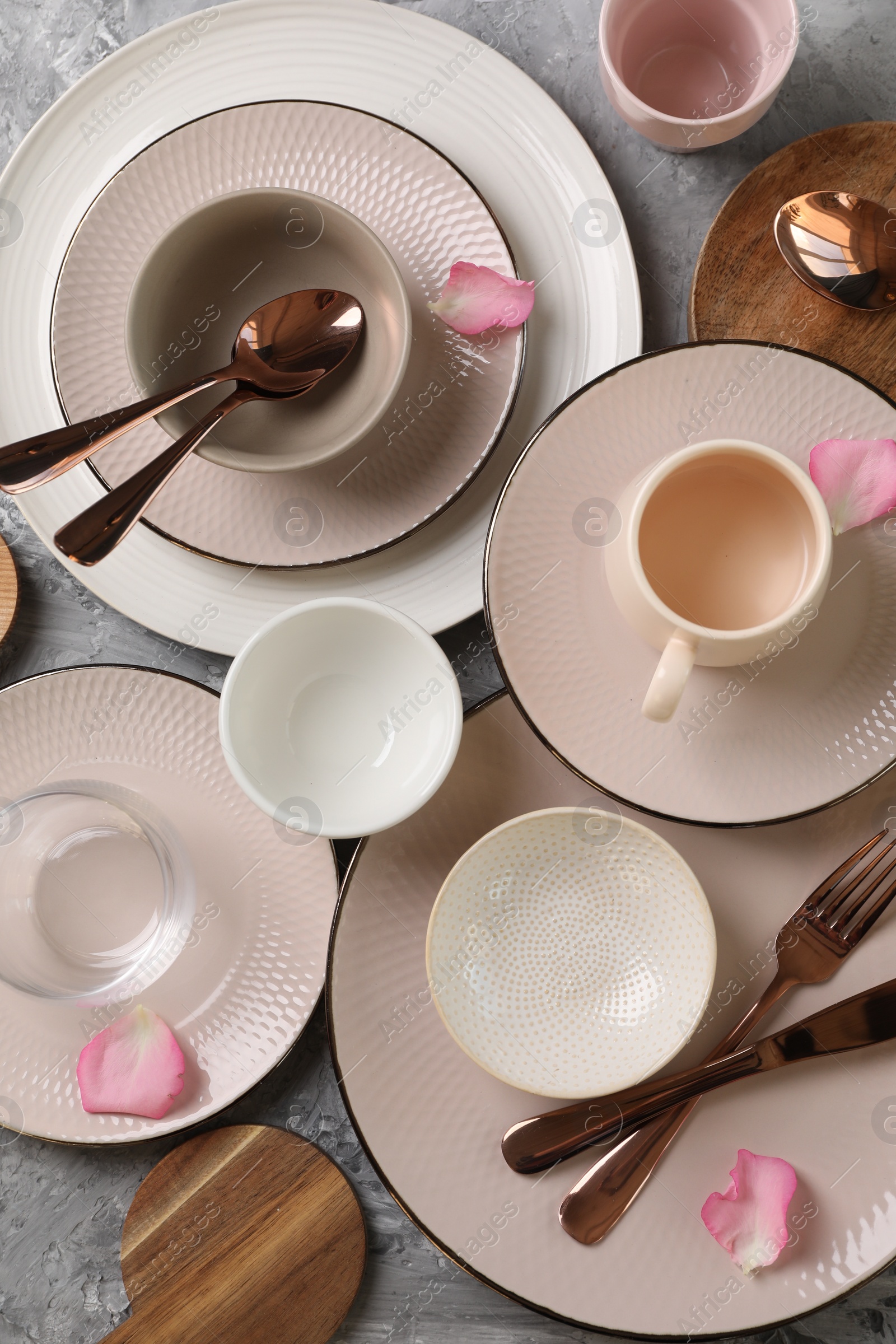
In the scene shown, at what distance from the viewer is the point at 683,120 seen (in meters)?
0.67

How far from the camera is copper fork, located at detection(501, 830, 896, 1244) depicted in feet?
2.11

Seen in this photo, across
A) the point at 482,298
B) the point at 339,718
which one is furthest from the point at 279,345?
the point at 339,718

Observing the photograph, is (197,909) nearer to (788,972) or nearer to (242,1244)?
(242,1244)

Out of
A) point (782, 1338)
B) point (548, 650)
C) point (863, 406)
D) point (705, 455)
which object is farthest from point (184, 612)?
point (782, 1338)

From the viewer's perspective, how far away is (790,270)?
2.29 feet

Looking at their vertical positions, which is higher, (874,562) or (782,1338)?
(874,562)

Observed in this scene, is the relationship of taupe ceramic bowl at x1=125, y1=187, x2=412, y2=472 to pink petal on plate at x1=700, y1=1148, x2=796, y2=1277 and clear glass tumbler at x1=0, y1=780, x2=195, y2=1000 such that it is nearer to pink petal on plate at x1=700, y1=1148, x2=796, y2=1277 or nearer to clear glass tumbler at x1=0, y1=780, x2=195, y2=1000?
clear glass tumbler at x1=0, y1=780, x2=195, y2=1000

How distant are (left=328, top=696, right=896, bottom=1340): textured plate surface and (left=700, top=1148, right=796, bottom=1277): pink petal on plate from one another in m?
0.01

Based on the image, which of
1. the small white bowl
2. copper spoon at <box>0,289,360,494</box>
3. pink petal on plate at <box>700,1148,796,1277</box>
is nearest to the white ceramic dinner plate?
the small white bowl

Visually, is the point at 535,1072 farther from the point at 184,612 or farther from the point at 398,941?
the point at 184,612

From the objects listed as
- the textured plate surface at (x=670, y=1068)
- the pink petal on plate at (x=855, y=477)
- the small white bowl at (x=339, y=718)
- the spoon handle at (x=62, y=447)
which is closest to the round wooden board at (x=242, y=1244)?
the textured plate surface at (x=670, y=1068)

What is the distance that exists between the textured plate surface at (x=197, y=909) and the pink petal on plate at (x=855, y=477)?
0.43 metres

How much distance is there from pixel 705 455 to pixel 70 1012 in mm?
608

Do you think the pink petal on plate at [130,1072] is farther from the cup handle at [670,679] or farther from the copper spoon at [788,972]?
the cup handle at [670,679]
